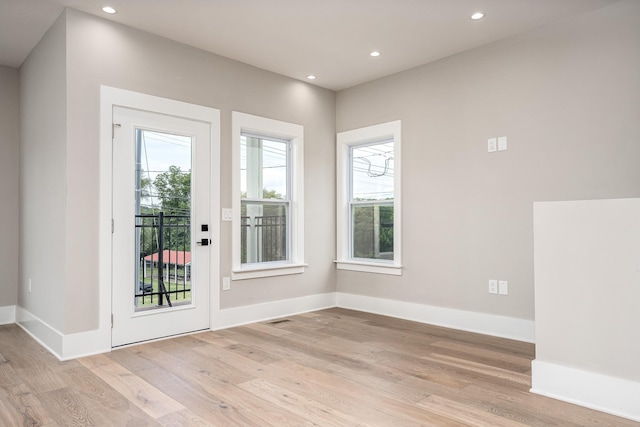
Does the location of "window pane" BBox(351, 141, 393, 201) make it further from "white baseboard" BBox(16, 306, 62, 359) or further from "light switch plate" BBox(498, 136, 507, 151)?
"white baseboard" BBox(16, 306, 62, 359)

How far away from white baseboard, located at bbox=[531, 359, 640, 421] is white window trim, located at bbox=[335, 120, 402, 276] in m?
2.13

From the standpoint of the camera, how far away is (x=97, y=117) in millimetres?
3373

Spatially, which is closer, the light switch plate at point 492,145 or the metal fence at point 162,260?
the metal fence at point 162,260

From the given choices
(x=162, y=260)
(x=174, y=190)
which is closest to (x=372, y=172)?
A: (x=174, y=190)

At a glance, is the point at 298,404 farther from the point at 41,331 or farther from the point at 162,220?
the point at 41,331

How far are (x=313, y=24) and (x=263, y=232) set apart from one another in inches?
85.1

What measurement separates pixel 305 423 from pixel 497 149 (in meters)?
2.88

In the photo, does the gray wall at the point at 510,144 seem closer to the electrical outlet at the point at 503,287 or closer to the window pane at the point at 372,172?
the electrical outlet at the point at 503,287

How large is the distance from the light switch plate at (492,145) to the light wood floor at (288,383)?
65.6 inches

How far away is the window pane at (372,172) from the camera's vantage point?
4844 mm

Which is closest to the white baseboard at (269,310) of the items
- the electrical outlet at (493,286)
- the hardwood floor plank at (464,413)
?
the electrical outlet at (493,286)

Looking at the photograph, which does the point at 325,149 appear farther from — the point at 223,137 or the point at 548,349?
the point at 548,349

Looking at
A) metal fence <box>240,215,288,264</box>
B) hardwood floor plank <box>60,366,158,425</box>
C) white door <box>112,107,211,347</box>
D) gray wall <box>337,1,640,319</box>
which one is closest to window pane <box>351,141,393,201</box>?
gray wall <box>337,1,640,319</box>

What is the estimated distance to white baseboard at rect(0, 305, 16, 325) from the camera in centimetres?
436
